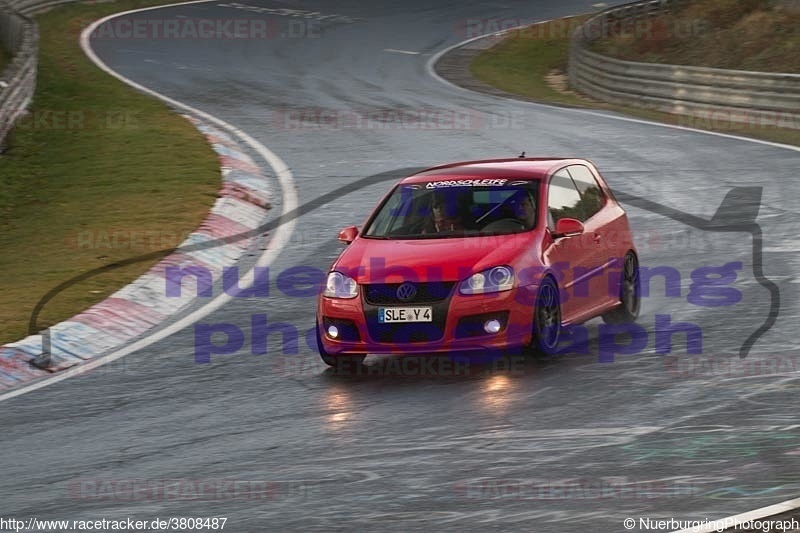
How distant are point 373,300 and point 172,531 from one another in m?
3.90

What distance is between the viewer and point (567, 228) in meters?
11.1

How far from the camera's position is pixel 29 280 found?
15.3 metres

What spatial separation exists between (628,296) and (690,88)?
56.1 ft

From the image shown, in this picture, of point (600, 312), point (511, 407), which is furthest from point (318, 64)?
point (511, 407)

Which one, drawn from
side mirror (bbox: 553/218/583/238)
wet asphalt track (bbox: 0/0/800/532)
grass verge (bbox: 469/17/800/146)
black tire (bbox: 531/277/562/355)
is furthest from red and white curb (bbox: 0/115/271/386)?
grass verge (bbox: 469/17/800/146)

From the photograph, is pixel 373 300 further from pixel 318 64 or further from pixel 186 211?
pixel 318 64

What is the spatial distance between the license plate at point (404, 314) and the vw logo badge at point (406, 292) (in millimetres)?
73

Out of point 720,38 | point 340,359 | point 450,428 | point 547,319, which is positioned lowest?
point 720,38

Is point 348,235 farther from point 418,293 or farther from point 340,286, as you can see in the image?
point 418,293

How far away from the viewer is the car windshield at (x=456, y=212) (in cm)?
1130

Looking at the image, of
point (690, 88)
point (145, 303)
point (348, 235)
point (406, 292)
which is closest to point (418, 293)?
point (406, 292)

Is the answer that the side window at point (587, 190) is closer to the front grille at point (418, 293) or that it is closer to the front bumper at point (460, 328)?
the front bumper at point (460, 328)

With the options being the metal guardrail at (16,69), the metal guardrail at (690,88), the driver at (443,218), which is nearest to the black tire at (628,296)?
the driver at (443,218)

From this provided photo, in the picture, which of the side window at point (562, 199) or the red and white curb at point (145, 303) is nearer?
the side window at point (562, 199)
